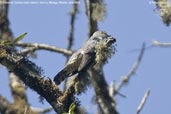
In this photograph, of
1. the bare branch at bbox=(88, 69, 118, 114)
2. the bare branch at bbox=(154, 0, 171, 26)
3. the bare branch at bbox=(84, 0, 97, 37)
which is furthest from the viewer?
the bare branch at bbox=(88, 69, 118, 114)

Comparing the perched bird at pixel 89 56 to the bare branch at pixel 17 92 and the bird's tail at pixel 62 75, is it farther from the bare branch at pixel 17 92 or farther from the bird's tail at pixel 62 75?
the bare branch at pixel 17 92

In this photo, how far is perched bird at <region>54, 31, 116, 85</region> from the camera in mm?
1816

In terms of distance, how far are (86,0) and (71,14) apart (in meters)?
1.12

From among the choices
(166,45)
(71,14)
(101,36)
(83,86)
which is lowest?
(71,14)

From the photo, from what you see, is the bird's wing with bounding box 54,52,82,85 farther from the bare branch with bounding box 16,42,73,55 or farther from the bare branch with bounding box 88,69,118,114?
the bare branch with bounding box 16,42,73,55

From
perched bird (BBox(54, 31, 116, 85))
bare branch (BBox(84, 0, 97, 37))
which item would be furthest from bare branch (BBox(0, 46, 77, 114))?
bare branch (BBox(84, 0, 97, 37))

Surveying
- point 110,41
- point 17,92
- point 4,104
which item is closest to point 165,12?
point 110,41

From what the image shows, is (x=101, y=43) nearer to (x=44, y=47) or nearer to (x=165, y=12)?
(x=165, y=12)

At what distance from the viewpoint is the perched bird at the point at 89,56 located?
5.96ft

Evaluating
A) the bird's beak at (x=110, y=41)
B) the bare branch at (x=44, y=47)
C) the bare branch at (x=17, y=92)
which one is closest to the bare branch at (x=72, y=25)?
the bare branch at (x=44, y=47)

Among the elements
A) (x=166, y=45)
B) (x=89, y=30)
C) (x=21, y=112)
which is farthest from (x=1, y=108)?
(x=166, y=45)

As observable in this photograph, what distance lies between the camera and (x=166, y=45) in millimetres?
3311

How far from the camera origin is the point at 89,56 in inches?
73.7

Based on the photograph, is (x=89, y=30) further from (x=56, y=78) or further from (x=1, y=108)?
(x=56, y=78)
